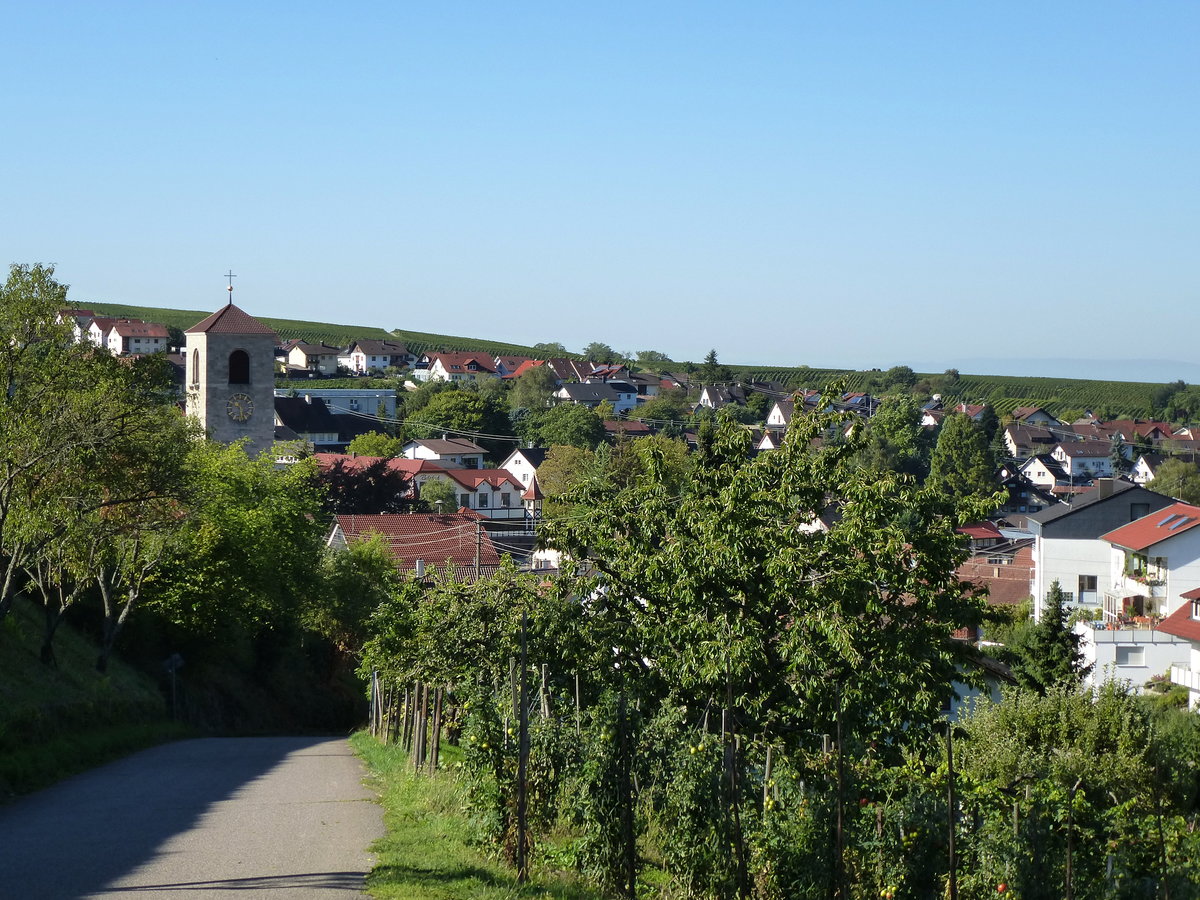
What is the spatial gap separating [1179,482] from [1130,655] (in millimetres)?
70821

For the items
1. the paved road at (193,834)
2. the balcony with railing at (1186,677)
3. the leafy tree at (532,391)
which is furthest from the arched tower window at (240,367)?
the leafy tree at (532,391)

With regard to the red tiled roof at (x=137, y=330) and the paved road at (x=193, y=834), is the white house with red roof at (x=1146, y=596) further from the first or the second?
the red tiled roof at (x=137, y=330)

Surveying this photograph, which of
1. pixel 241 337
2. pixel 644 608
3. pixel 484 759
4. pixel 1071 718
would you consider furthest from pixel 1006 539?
pixel 484 759

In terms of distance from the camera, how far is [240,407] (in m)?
68.1

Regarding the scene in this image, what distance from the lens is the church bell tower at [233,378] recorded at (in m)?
67.2

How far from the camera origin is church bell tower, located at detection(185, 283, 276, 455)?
67.2 meters

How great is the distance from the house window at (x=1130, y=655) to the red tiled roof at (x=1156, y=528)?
5402 millimetres

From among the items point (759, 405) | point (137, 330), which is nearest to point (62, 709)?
point (759, 405)

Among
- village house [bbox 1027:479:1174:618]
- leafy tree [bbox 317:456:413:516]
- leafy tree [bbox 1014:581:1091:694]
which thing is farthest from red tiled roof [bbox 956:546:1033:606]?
leafy tree [bbox 317:456:413:516]

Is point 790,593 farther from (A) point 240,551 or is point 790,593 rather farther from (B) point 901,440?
(B) point 901,440

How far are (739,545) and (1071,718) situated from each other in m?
12.8

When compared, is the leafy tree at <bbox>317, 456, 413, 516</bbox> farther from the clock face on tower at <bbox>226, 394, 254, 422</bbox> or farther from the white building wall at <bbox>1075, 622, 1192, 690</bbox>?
the white building wall at <bbox>1075, 622, 1192, 690</bbox>

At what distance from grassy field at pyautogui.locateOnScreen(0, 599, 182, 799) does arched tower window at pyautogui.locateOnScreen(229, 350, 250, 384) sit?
127 ft

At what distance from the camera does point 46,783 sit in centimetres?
1762
